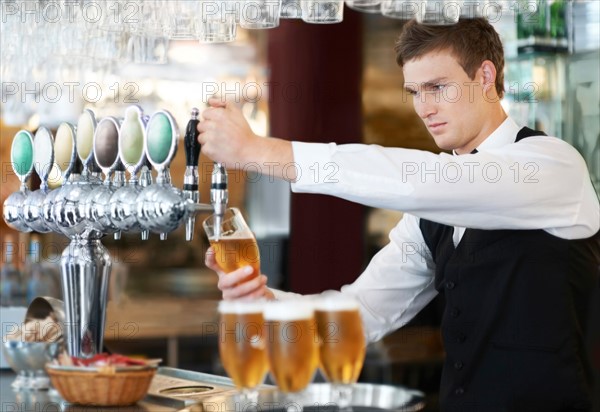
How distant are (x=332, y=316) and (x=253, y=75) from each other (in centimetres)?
541

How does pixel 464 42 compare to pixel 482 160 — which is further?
pixel 464 42

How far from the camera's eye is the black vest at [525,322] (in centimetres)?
198

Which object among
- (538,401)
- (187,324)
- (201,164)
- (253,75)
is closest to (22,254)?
(187,324)

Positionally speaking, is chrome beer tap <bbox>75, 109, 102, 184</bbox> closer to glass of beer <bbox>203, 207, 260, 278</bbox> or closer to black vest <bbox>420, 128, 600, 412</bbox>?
glass of beer <bbox>203, 207, 260, 278</bbox>

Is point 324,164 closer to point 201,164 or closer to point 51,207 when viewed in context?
point 51,207

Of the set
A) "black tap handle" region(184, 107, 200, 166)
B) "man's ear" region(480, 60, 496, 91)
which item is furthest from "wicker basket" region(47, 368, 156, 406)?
"man's ear" region(480, 60, 496, 91)

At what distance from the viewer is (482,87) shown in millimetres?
2191

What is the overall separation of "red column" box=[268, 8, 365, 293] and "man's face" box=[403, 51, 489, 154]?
262 centimetres

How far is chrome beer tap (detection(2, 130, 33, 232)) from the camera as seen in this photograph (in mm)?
2012

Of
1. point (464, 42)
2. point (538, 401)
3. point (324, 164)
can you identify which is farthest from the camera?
point (464, 42)

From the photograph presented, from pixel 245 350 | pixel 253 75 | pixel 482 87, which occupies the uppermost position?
pixel 253 75

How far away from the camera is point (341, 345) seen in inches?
51.4

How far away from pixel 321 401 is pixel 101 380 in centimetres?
44

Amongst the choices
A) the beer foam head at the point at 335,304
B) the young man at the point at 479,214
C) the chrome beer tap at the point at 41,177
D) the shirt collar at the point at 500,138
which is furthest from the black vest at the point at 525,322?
the chrome beer tap at the point at 41,177
